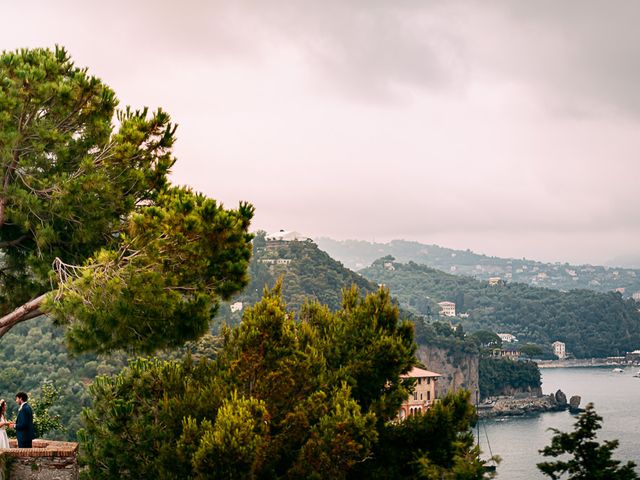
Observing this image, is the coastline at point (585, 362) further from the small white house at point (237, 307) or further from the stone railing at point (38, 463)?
the stone railing at point (38, 463)

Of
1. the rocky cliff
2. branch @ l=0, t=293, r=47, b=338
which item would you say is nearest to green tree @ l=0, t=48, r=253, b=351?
branch @ l=0, t=293, r=47, b=338

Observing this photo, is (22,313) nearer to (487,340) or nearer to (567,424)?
(567,424)

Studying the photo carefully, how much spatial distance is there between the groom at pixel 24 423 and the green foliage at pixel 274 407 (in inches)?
94.6

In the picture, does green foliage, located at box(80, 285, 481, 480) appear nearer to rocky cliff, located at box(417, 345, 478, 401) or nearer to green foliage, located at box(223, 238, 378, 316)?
green foliage, located at box(223, 238, 378, 316)

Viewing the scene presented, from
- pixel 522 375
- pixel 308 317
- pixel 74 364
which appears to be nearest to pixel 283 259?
pixel 522 375

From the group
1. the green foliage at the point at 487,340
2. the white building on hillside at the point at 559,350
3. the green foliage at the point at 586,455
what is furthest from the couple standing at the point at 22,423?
the white building on hillside at the point at 559,350

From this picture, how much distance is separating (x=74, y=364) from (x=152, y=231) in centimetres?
6375

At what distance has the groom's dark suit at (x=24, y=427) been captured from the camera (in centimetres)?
1242

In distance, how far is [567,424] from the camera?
95.0 m

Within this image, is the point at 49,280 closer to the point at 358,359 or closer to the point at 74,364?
the point at 358,359

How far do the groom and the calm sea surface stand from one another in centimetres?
3146

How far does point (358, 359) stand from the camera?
54.3 feet

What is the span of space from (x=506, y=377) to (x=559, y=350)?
59405 mm

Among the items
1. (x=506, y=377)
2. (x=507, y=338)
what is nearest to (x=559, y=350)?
(x=507, y=338)
